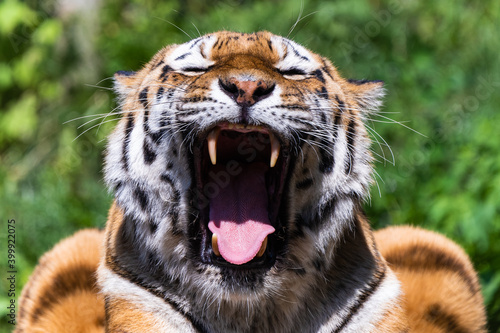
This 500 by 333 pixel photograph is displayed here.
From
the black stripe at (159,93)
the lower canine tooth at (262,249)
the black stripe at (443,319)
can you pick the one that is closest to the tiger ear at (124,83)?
the black stripe at (159,93)

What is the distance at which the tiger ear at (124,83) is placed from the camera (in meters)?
2.70

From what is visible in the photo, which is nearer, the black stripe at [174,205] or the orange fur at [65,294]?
the black stripe at [174,205]

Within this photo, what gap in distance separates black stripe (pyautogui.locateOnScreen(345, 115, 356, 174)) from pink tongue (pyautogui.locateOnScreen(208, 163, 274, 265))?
31 centimetres

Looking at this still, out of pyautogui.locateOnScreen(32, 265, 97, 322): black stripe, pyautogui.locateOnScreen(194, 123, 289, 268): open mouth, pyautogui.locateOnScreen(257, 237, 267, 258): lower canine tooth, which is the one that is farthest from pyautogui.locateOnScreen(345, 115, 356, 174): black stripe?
pyautogui.locateOnScreen(32, 265, 97, 322): black stripe

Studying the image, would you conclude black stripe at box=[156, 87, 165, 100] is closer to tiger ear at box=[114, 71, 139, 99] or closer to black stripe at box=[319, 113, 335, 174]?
tiger ear at box=[114, 71, 139, 99]

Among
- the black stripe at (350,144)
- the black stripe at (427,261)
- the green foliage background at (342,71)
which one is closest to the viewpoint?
the black stripe at (350,144)

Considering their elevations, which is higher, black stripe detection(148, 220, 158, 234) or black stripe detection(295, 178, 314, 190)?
black stripe detection(295, 178, 314, 190)

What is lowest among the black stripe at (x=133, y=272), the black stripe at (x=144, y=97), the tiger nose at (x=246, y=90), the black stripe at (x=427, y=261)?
the black stripe at (x=133, y=272)

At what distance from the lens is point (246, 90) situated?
2.10 metres

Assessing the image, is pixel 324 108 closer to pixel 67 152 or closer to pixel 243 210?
pixel 243 210

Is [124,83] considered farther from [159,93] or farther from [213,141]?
[213,141]

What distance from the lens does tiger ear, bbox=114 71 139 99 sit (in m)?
2.70

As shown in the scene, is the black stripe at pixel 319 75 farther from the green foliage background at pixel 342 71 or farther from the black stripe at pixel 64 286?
the green foliage background at pixel 342 71

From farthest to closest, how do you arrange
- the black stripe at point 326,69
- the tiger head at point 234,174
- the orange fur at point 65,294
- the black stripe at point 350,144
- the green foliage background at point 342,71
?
the green foliage background at point 342,71
the orange fur at point 65,294
the black stripe at point 326,69
the black stripe at point 350,144
the tiger head at point 234,174
